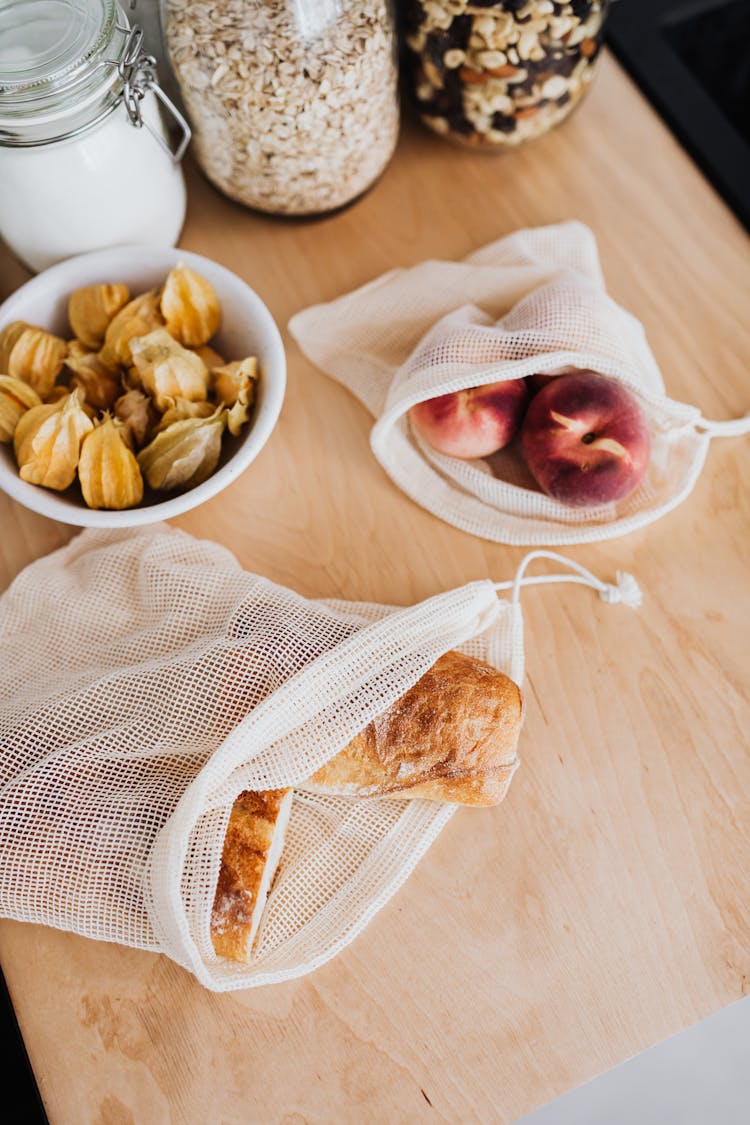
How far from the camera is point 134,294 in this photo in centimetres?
64

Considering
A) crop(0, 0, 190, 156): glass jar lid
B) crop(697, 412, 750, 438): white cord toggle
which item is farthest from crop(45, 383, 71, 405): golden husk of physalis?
crop(697, 412, 750, 438): white cord toggle

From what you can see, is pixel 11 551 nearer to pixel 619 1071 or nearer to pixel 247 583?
pixel 247 583

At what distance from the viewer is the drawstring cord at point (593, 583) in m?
0.59

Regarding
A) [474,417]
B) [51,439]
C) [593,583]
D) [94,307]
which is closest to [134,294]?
[94,307]

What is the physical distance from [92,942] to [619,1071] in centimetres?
52

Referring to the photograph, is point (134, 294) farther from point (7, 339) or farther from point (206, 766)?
point (206, 766)

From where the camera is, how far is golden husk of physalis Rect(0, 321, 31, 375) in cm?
59

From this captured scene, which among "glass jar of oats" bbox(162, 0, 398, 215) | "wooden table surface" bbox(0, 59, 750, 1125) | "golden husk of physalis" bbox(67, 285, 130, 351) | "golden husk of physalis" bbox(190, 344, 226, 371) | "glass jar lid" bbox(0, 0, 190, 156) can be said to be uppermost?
"glass jar lid" bbox(0, 0, 190, 156)

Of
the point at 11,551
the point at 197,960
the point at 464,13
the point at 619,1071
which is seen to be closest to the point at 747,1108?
the point at 619,1071


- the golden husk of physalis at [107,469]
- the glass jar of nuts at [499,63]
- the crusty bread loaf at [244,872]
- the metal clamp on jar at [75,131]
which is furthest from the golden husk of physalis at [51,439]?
the glass jar of nuts at [499,63]

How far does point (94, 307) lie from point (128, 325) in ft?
0.11

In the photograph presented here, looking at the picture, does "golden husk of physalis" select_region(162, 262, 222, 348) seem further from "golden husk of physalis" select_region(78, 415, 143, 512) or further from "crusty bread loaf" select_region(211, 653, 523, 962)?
"crusty bread loaf" select_region(211, 653, 523, 962)

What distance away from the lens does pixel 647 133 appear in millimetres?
747

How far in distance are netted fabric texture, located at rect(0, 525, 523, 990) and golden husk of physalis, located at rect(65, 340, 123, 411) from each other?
148 millimetres
